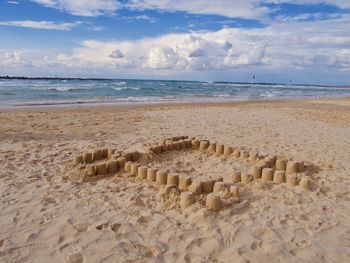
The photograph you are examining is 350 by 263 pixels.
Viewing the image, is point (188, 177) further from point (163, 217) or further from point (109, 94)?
point (109, 94)

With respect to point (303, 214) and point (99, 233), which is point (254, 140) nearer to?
point (303, 214)

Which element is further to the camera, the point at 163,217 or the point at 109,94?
the point at 109,94

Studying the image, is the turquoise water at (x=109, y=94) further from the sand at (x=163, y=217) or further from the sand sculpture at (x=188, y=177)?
the sand at (x=163, y=217)

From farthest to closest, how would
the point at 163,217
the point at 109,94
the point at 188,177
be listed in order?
the point at 109,94 < the point at 188,177 < the point at 163,217

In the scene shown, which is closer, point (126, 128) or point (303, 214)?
point (303, 214)

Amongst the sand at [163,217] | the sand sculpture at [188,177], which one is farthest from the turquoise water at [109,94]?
the sand at [163,217]

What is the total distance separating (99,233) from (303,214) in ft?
7.24

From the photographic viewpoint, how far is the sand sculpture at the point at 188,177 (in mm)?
4254

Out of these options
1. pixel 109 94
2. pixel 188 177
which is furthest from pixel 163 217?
pixel 109 94

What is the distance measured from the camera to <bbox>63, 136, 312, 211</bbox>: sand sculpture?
4254 millimetres

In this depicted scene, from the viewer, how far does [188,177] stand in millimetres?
4609

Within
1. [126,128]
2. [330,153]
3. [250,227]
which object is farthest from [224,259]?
[126,128]

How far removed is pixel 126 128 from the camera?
991 centimetres

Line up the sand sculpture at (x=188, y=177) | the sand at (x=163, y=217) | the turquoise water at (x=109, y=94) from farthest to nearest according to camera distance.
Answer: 1. the turquoise water at (x=109, y=94)
2. the sand sculpture at (x=188, y=177)
3. the sand at (x=163, y=217)
